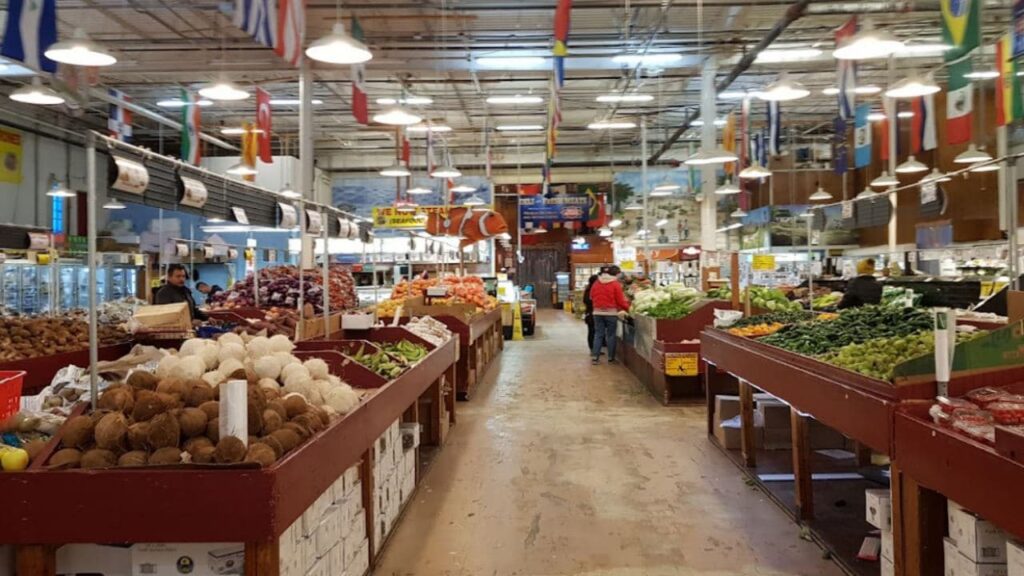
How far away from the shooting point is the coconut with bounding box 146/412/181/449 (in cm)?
257

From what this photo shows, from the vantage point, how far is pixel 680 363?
28.9 feet

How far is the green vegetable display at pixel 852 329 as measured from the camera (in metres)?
4.59

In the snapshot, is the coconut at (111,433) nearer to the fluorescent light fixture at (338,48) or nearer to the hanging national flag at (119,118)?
the fluorescent light fixture at (338,48)

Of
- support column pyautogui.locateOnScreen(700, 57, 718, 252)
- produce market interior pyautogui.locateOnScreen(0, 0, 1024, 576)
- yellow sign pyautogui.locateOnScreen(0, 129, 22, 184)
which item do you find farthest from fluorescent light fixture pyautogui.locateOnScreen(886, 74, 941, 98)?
yellow sign pyautogui.locateOnScreen(0, 129, 22, 184)

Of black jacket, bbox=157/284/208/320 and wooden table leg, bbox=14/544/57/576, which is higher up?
black jacket, bbox=157/284/208/320

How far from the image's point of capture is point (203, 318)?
7785mm

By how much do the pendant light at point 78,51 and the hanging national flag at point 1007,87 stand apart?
9.23m

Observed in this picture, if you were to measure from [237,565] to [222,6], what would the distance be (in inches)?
365

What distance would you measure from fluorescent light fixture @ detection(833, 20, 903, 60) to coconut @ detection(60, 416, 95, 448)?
6.55 meters

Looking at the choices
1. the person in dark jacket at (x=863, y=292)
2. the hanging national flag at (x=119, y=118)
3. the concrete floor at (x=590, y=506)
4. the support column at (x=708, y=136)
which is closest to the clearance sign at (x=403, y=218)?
the hanging national flag at (x=119, y=118)

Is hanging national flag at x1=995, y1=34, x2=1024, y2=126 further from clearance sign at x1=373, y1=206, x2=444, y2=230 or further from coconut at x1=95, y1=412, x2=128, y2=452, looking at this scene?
coconut at x1=95, y1=412, x2=128, y2=452

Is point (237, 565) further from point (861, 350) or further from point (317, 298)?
point (317, 298)

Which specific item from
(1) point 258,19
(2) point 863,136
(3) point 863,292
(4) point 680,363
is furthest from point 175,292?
(2) point 863,136

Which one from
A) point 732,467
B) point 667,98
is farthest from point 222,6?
point 667,98
